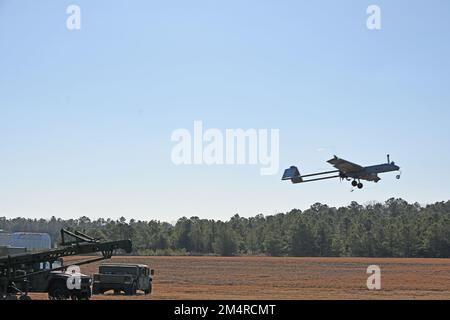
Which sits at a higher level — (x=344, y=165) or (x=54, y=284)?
(x=344, y=165)

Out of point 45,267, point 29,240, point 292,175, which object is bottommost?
point 45,267

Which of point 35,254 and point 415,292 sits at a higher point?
point 35,254

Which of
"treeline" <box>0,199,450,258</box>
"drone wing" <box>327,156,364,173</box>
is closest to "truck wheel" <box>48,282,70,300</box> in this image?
"drone wing" <box>327,156,364,173</box>

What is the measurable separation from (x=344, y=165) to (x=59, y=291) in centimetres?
1660

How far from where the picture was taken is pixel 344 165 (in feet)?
119

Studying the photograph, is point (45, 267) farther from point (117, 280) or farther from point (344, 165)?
point (344, 165)

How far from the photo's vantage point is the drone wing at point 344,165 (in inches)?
1409

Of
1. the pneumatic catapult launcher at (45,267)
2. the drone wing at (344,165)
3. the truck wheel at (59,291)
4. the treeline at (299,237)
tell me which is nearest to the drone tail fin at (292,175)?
the drone wing at (344,165)

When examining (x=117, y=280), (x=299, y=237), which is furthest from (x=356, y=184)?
(x=299, y=237)
